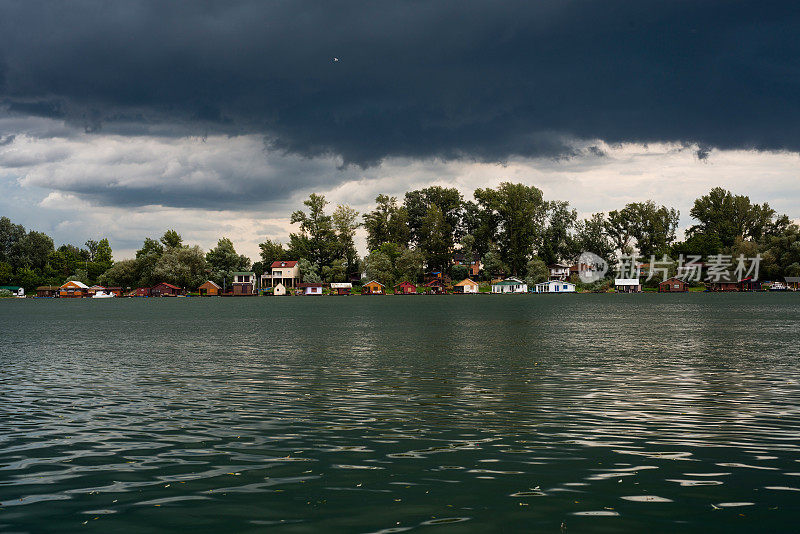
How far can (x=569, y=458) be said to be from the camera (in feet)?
43.4

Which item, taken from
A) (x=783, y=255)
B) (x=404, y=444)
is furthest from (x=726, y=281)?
(x=404, y=444)

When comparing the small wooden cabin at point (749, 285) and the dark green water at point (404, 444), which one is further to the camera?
the small wooden cabin at point (749, 285)

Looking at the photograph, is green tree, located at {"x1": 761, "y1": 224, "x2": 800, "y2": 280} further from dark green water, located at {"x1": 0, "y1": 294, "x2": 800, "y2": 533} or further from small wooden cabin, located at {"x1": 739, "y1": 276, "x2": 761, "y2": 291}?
dark green water, located at {"x1": 0, "y1": 294, "x2": 800, "y2": 533}

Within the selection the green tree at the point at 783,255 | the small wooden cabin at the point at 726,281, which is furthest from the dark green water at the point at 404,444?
the small wooden cabin at the point at 726,281

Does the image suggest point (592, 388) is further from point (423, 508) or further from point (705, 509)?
point (423, 508)

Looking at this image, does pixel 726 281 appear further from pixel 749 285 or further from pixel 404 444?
pixel 404 444

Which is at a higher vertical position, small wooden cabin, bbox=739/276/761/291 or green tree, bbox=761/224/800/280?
green tree, bbox=761/224/800/280

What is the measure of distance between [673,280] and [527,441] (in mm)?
203779

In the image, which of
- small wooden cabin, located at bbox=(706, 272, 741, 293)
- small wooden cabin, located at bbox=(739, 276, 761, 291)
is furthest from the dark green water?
small wooden cabin, located at bbox=(739, 276, 761, 291)

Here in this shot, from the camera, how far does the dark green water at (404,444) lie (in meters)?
9.96

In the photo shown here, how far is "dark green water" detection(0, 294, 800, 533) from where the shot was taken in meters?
9.96

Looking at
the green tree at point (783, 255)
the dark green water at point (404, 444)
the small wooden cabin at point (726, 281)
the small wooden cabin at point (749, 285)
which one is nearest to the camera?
the dark green water at point (404, 444)

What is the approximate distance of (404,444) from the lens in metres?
14.7

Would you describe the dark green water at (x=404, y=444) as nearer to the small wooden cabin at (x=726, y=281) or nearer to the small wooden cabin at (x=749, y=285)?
the small wooden cabin at (x=726, y=281)
